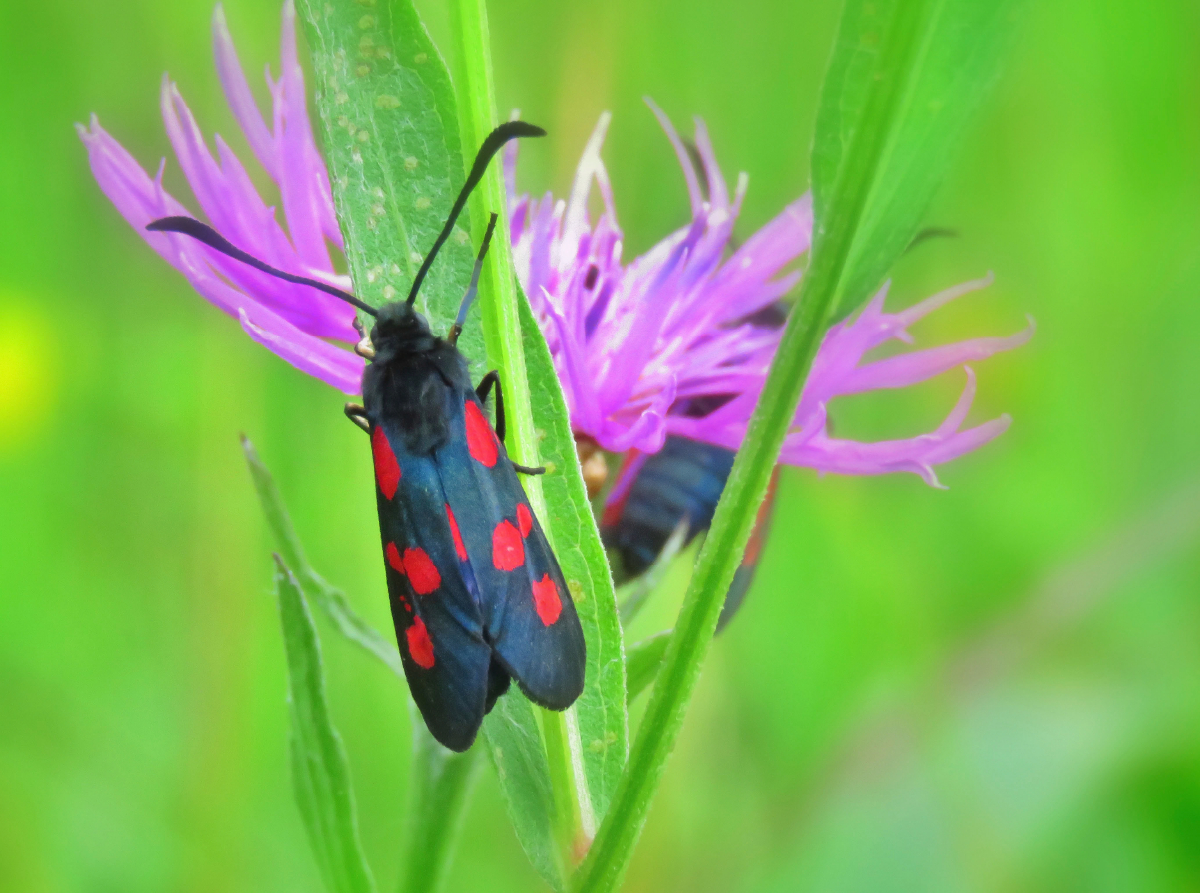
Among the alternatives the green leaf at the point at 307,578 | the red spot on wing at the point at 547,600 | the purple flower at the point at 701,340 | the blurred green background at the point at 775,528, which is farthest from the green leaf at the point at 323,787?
the blurred green background at the point at 775,528

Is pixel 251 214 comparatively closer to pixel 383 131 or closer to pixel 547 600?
pixel 383 131

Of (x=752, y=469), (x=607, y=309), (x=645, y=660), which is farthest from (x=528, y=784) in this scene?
(x=607, y=309)

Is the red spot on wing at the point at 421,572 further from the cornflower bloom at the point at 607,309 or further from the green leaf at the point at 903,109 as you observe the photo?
the green leaf at the point at 903,109

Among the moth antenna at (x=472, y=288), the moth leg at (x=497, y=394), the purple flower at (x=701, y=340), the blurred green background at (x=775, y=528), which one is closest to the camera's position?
the moth antenna at (x=472, y=288)

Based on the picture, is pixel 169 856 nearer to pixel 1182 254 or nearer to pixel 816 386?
pixel 816 386

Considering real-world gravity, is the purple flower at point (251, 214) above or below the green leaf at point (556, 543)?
above

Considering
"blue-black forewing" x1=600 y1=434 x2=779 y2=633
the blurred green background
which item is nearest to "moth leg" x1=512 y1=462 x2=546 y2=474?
"blue-black forewing" x1=600 y1=434 x2=779 y2=633
